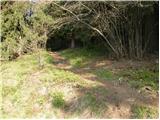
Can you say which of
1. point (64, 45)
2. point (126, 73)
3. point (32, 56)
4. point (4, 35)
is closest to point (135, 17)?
point (126, 73)

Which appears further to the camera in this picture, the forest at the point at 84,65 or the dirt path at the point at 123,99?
the forest at the point at 84,65

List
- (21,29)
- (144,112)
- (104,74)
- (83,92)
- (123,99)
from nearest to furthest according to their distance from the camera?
(144,112), (123,99), (83,92), (104,74), (21,29)

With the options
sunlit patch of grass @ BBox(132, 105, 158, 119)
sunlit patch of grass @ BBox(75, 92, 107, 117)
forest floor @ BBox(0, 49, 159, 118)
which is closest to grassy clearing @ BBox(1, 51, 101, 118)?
forest floor @ BBox(0, 49, 159, 118)

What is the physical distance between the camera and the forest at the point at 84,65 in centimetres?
691

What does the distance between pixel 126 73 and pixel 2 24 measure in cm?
544

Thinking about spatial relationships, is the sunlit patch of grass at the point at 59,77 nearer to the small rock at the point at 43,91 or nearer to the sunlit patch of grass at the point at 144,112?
the small rock at the point at 43,91

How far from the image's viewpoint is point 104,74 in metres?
9.36

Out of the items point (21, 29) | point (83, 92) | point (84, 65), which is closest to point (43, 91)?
point (83, 92)

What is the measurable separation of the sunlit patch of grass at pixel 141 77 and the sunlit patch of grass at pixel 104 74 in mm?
295

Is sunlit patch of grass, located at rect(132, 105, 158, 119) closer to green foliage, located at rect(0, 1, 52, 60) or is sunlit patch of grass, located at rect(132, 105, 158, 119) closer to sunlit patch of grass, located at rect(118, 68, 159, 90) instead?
Answer: sunlit patch of grass, located at rect(118, 68, 159, 90)

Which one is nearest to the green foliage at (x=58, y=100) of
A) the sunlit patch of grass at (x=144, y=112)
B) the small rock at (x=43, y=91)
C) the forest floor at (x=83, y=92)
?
the forest floor at (x=83, y=92)

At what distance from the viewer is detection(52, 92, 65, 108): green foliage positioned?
23.3 ft

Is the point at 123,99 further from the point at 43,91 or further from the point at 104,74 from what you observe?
the point at 104,74

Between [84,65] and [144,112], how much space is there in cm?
551
